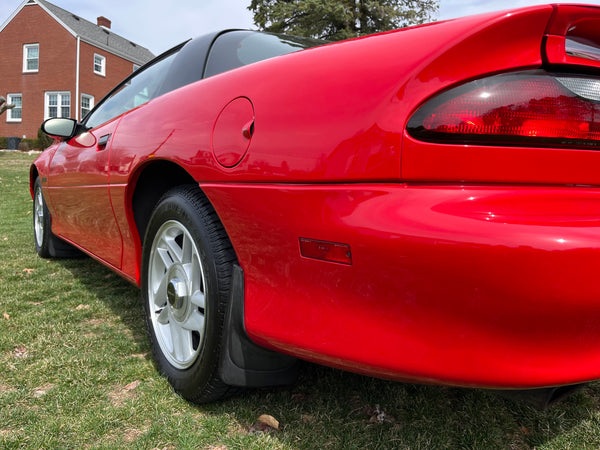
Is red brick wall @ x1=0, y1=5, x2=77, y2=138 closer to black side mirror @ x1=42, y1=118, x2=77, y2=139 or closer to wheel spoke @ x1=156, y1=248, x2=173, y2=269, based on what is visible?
black side mirror @ x1=42, y1=118, x2=77, y2=139

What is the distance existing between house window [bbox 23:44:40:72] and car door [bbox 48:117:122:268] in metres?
27.8

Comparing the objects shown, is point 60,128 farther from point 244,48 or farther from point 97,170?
point 244,48

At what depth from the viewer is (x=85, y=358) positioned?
2301 mm

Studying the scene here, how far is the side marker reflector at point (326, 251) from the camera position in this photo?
1.22 metres

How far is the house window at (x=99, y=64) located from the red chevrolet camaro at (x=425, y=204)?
98.0 feet

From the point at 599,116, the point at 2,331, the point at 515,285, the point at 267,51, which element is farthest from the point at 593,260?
the point at 2,331

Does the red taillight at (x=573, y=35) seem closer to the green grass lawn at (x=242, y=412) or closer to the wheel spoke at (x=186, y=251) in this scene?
the green grass lawn at (x=242, y=412)

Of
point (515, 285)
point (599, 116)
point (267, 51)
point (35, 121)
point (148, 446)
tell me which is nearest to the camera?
point (515, 285)

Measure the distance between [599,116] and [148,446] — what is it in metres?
1.66

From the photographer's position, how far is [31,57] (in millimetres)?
26953

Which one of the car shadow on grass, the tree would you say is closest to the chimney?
the tree

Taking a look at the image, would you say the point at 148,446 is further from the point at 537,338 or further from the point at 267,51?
the point at 267,51

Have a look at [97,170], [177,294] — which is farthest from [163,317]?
[97,170]

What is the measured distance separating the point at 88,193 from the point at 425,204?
2.25 metres
